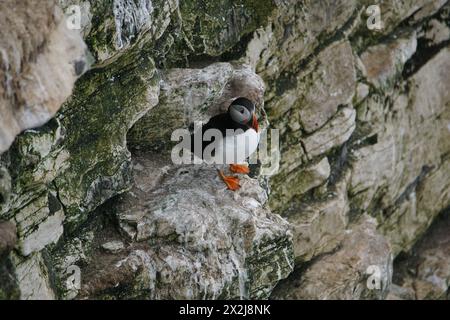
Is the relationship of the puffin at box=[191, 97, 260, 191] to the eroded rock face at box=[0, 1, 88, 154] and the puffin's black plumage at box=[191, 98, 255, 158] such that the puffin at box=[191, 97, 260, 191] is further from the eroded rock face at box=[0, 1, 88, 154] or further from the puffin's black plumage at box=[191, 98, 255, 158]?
the eroded rock face at box=[0, 1, 88, 154]

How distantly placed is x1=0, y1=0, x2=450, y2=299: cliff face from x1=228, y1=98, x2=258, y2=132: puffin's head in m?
0.74

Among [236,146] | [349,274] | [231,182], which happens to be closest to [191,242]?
[231,182]

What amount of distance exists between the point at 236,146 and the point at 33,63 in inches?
135

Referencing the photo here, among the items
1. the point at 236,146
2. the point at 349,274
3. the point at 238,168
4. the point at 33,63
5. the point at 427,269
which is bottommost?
the point at 427,269

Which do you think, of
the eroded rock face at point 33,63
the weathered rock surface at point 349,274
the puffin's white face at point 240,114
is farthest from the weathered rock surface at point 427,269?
the eroded rock face at point 33,63

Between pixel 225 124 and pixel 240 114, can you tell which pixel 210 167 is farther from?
pixel 240 114

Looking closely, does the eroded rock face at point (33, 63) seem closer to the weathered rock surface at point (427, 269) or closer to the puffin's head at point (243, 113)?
the puffin's head at point (243, 113)

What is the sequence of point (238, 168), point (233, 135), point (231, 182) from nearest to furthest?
point (233, 135) < point (231, 182) < point (238, 168)

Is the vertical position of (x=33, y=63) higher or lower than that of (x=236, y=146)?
higher

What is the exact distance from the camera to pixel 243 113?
412 inches

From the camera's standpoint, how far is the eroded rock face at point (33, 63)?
7.45m

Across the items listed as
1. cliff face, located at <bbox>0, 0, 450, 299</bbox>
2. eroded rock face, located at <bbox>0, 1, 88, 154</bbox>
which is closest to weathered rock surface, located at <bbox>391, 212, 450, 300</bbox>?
cliff face, located at <bbox>0, 0, 450, 299</bbox>

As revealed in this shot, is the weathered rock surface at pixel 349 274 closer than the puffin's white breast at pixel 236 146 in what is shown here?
No
